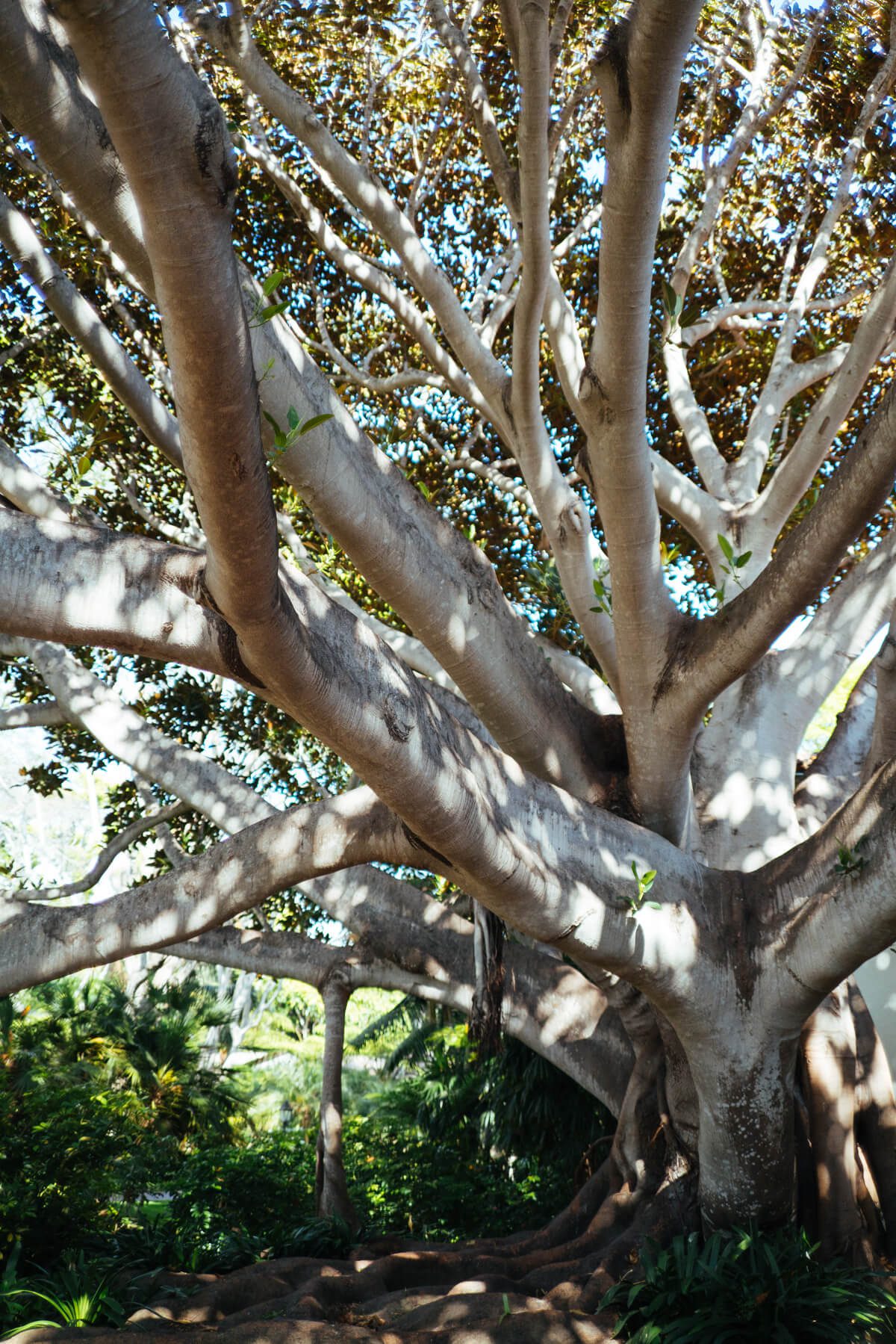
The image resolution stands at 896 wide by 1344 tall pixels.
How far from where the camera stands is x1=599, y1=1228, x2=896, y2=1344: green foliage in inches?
156

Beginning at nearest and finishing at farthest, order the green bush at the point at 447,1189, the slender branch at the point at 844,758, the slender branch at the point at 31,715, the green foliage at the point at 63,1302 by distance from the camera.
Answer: the green foliage at the point at 63,1302, the slender branch at the point at 844,758, the slender branch at the point at 31,715, the green bush at the point at 447,1189

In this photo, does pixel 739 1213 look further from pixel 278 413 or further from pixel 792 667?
pixel 278 413

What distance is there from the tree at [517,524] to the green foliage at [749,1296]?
23cm

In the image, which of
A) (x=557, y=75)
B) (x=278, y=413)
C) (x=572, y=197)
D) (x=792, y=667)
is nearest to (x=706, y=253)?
(x=572, y=197)

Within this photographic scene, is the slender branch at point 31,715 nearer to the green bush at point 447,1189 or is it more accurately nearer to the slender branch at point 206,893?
the slender branch at point 206,893

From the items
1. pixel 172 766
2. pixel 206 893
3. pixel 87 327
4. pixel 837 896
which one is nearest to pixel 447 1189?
pixel 172 766

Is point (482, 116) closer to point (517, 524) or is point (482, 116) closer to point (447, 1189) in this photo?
point (517, 524)

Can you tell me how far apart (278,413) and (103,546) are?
0.74m

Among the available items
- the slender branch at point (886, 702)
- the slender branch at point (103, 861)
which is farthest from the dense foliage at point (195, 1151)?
the slender branch at point (886, 702)

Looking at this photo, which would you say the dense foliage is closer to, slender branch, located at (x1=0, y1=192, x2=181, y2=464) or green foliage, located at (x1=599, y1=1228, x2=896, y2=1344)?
green foliage, located at (x1=599, y1=1228, x2=896, y2=1344)

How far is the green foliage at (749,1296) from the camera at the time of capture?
156 inches

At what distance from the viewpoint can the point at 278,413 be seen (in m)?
3.23

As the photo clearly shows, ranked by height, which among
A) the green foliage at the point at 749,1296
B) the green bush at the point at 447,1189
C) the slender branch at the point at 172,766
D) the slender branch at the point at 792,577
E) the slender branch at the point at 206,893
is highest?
the slender branch at the point at 172,766

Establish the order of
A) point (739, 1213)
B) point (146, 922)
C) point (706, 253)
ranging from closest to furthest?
point (146, 922)
point (739, 1213)
point (706, 253)
